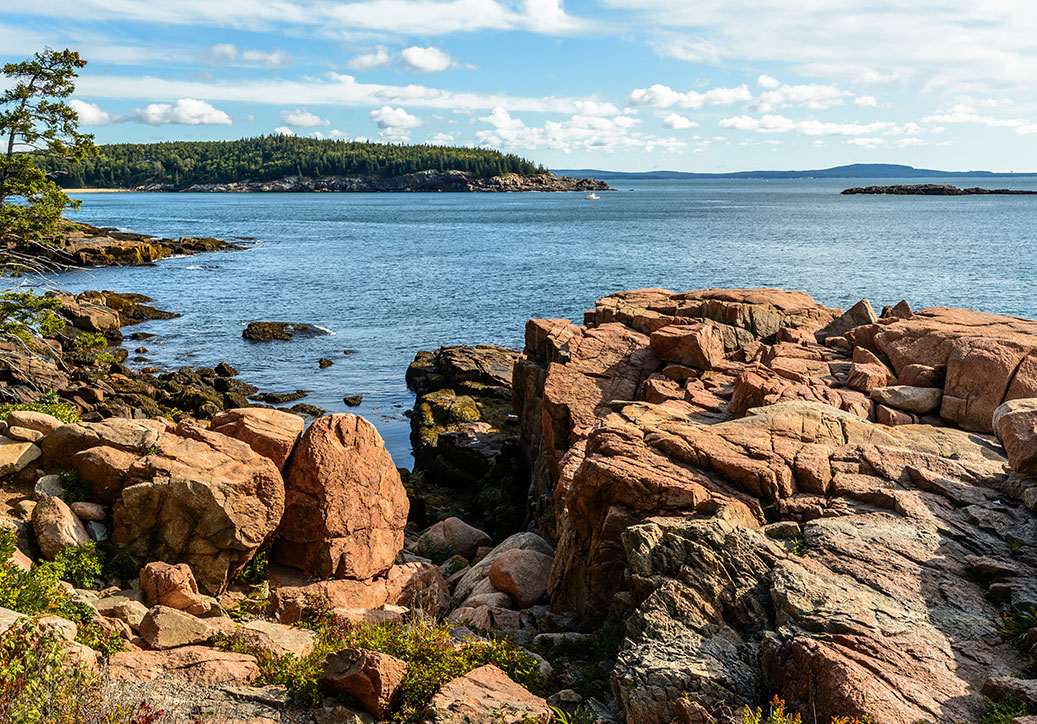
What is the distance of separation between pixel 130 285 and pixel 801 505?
68173 mm

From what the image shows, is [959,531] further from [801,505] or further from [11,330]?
[11,330]

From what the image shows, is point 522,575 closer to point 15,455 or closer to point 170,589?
point 170,589

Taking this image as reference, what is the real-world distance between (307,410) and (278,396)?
9.70 ft

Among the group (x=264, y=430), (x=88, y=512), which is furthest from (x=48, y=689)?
(x=264, y=430)

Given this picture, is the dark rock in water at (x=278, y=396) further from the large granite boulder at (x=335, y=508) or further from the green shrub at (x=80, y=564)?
the green shrub at (x=80, y=564)

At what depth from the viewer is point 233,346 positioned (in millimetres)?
47094

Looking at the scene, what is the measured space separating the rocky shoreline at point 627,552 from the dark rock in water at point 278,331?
106ft

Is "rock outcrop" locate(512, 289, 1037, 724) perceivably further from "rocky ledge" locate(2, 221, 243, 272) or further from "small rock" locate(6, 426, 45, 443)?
"rocky ledge" locate(2, 221, 243, 272)

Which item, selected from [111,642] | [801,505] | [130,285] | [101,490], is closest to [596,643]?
[801,505]

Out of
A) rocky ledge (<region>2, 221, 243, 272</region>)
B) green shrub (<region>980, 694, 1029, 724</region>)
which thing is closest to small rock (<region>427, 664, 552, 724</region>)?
green shrub (<region>980, 694, 1029, 724</region>)

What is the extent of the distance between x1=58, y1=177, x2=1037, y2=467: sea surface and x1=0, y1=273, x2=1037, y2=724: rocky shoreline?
15.0 m

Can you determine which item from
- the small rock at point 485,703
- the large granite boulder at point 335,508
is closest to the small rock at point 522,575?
the large granite boulder at point 335,508

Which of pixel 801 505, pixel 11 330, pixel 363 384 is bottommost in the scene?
pixel 363 384

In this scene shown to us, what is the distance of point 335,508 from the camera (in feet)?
47.1
